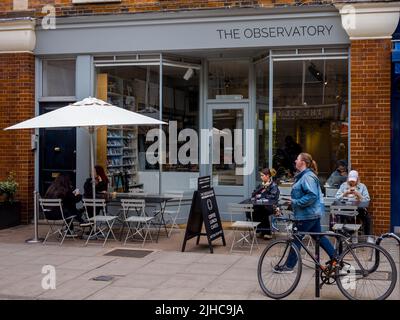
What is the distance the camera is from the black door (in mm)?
12945

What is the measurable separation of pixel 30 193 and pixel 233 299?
7.31 m

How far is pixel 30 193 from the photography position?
41.9 ft

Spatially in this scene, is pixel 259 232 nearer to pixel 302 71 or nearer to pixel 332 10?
pixel 302 71

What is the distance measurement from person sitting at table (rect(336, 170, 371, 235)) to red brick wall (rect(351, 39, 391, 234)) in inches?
20.0

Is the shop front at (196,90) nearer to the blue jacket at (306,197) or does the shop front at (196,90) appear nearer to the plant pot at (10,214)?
the plant pot at (10,214)

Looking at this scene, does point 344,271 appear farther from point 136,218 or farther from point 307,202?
point 136,218

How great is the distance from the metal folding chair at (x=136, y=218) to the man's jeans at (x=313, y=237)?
149 inches

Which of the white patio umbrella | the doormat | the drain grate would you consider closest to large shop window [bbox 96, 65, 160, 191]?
the white patio umbrella

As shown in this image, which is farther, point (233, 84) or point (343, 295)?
point (233, 84)

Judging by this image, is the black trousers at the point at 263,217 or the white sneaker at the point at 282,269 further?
the black trousers at the point at 263,217

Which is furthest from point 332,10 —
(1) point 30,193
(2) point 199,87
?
(1) point 30,193

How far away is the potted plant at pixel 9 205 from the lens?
12.2 meters

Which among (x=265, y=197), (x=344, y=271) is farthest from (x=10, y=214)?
(x=344, y=271)

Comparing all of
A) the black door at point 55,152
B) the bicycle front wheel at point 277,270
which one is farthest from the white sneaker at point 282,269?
the black door at point 55,152
